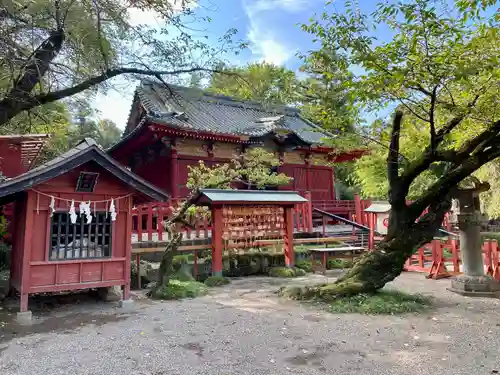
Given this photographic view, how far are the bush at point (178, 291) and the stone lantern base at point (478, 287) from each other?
6.10 metres

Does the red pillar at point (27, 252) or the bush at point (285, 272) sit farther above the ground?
the red pillar at point (27, 252)

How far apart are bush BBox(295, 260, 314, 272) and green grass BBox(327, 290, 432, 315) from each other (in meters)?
4.71

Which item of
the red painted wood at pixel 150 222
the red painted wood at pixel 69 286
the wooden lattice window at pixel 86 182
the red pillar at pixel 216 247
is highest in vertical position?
the wooden lattice window at pixel 86 182

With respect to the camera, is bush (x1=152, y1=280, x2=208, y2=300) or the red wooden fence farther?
the red wooden fence

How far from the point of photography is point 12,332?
19.5 ft

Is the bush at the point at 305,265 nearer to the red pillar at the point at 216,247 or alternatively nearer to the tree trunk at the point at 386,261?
the red pillar at the point at 216,247

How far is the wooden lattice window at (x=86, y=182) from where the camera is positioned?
745cm

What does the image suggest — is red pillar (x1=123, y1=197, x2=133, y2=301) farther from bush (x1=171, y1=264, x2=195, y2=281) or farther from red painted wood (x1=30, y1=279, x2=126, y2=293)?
bush (x1=171, y1=264, x2=195, y2=281)

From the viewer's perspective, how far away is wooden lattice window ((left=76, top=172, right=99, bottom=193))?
7.45m

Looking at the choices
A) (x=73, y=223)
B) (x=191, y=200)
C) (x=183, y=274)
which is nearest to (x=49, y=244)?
(x=73, y=223)

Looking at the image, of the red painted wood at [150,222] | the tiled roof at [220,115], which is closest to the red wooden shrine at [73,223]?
the red painted wood at [150,222]

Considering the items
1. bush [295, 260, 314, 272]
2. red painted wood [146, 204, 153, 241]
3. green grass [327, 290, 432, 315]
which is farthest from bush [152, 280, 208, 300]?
bush [295, 260, 314, 272]

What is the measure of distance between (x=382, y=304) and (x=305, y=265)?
5.59 m

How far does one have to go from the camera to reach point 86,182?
24.7ft
